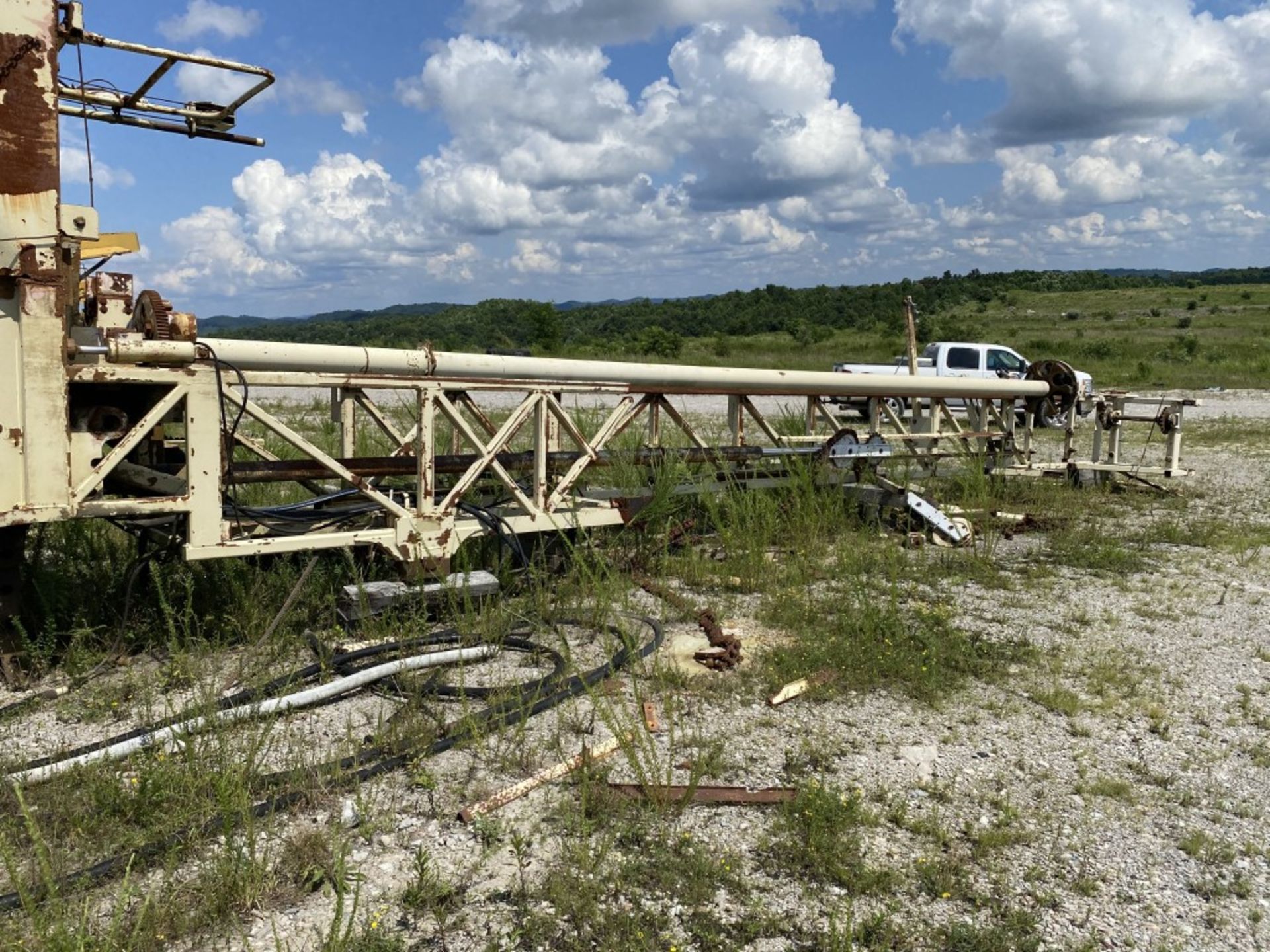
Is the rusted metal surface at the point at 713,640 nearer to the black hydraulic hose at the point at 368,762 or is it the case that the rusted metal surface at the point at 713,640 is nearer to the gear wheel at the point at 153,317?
the black hydraulic hose at the point at 368,762

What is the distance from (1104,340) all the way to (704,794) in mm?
48043

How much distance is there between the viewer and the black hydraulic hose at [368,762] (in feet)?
10.8

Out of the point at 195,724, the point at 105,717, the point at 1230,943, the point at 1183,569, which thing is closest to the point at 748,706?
the point at 1230,943

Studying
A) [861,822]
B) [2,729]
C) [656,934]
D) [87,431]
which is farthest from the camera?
[87,431]

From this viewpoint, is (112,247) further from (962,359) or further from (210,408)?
(962,359)

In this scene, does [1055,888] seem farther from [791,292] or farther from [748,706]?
[791,292]

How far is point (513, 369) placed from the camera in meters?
6.29

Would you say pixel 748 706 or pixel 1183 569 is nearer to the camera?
pixel 748 706

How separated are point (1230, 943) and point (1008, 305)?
72310 mm

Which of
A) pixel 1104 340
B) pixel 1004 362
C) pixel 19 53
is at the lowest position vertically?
pixel 1004 362

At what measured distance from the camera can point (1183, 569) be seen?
8.17 meters

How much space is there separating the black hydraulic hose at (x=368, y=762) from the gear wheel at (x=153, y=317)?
197 cm

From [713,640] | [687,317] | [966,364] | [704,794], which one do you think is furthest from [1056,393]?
[687,317]

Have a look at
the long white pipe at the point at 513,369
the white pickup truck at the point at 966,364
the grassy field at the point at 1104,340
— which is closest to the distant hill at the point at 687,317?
the grassy field at the point at 1104,340
